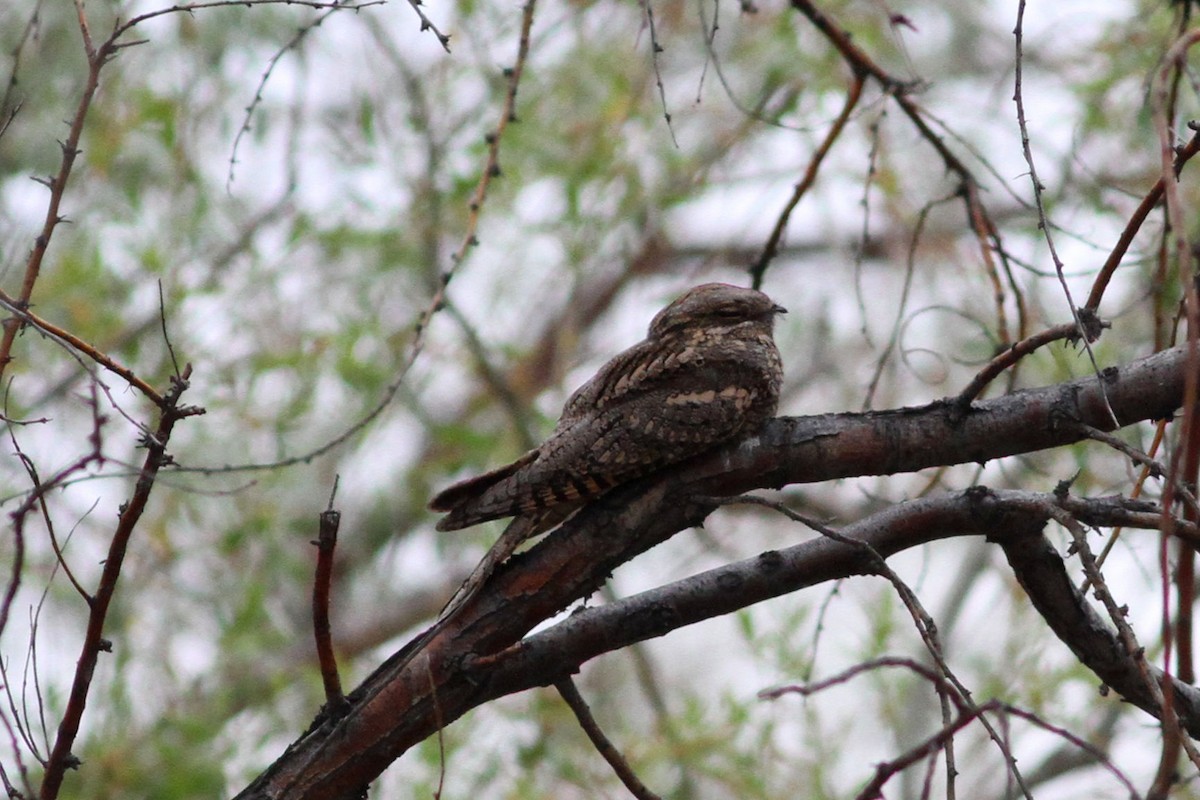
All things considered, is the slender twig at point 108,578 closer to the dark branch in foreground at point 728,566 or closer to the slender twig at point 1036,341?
the dark branch in foreground at point 728,566

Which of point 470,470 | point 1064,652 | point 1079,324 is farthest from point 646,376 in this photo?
point 1064,652

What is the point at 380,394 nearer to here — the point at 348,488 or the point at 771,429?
the point at 348,488

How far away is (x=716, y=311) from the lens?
310 cm

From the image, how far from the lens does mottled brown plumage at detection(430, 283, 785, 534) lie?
2.61m

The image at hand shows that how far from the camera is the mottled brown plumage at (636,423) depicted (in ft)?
8.57

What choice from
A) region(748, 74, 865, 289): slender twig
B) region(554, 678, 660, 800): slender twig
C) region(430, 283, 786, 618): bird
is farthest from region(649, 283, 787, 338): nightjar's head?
region(554, 678, 660, 800): slender twig

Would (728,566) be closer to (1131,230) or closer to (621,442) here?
(621,442)

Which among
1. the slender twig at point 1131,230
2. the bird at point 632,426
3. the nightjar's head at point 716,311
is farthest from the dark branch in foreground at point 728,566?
the nightjar's head at point 716,311

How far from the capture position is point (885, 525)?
2.33 meters

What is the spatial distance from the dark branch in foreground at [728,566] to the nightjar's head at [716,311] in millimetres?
636

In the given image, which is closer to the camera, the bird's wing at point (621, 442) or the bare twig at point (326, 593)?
the bare twig at point (326, 593)

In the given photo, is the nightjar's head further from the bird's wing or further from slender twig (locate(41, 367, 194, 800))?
slender twig (locate(41, 367, 194, 800))

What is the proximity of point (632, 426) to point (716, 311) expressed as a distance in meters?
0.56

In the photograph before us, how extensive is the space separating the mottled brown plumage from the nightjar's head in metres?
0.02
